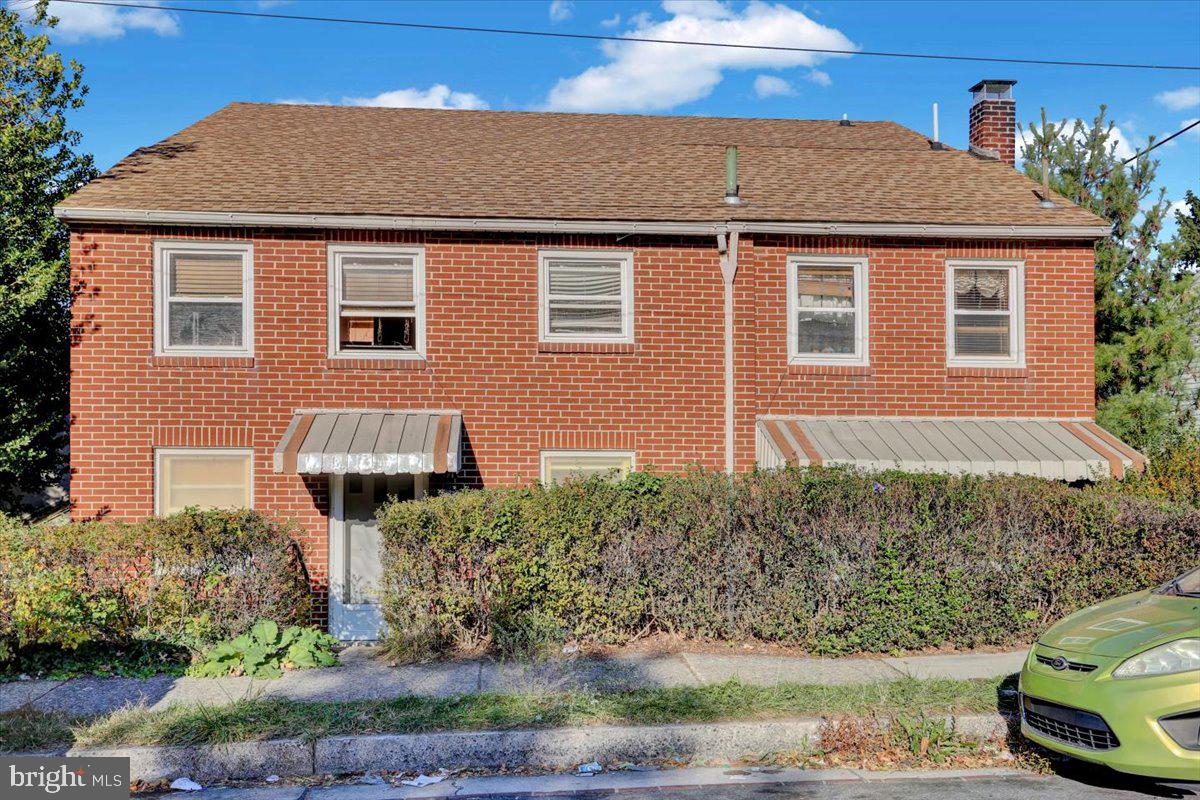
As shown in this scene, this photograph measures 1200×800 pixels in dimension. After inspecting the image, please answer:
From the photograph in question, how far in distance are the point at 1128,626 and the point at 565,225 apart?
7.38 meters

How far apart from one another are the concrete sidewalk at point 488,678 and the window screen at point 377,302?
424 centimetres

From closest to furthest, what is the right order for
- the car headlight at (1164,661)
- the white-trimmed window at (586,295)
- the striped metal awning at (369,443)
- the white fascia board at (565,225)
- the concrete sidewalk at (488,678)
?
the car headlight at (1164,661) < the concrete sidewalk at (488,678) < the striped metal awning at (369,443) < the white fascia board at (565,225) < the white-trimmed window at (586,295)

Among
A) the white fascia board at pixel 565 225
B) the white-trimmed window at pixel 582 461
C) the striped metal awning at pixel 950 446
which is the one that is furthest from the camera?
the white-trimmed window at pixel 582 461

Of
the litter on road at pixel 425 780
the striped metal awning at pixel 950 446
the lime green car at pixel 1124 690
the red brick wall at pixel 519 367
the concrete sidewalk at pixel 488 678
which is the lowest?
the litter on road at pixel 425 780

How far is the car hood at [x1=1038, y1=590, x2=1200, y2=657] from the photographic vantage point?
17.9 feet

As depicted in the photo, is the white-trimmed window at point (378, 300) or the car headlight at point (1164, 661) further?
the white-trimmed window at point (378, 300)

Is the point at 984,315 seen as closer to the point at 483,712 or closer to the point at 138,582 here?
the point at 483,712

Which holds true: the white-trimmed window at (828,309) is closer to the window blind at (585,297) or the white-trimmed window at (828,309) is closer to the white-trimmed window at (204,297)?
the window blind at (585,297)

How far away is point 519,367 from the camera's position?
11344 millimetres

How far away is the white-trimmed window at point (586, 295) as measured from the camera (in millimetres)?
11469

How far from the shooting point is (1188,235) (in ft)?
49.4

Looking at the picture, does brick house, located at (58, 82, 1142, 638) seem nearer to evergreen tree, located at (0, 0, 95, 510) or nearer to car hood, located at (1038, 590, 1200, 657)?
evergreen tree, located at (0, 0, 95, 510)

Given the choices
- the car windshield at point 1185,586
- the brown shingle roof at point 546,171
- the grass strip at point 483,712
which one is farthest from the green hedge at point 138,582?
the car windshield at point 1185,586

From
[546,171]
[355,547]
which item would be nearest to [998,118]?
[546,171]
